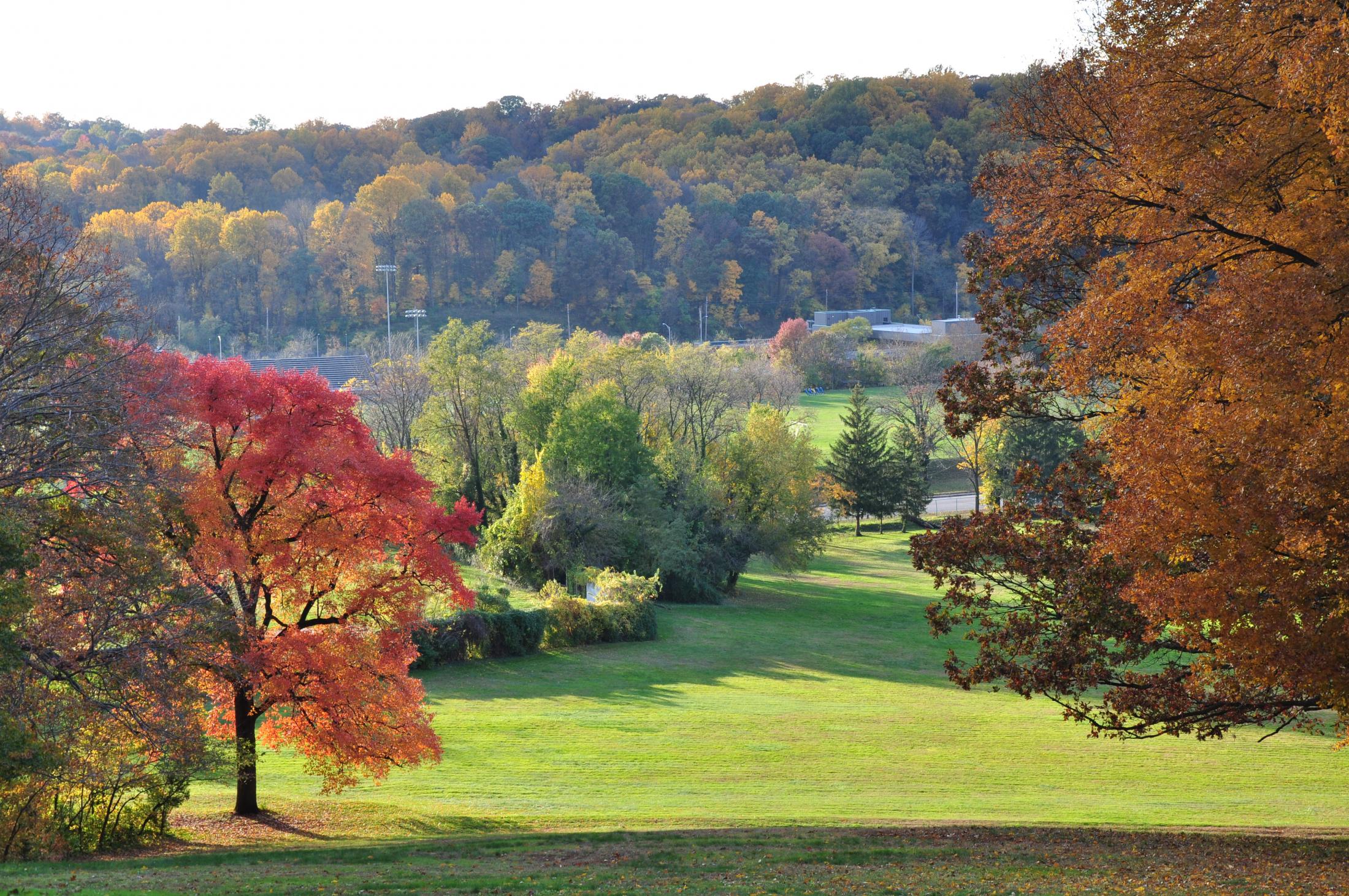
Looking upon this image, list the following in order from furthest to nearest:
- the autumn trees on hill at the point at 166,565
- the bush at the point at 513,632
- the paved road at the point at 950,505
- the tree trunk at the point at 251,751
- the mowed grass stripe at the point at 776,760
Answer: the paved road at the point at 950,505 → the bush at the point at 513,632 → the mowed grass stripe at the point at 776,760 → the tree trunk at the point at 251,751 → the autumn trees on hill at the point at 166,565

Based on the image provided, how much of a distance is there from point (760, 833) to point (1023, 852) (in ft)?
11.1

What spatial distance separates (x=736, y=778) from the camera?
67.4 feet

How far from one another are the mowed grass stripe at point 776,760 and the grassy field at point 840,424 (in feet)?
113

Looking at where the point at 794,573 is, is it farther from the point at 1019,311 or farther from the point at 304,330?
the point at 304,330

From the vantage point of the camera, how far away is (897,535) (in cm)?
6512

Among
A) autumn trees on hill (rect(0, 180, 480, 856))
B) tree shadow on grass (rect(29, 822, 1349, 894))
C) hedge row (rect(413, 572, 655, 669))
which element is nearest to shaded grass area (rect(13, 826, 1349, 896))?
tree shadow on grass (rect(29, 822, 1349, 894))

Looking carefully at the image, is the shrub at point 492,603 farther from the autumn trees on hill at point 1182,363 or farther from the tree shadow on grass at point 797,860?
the autumn trees on hill at point 1182,363

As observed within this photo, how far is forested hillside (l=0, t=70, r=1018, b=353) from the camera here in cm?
9950

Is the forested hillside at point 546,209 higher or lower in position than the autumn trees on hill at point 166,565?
higher

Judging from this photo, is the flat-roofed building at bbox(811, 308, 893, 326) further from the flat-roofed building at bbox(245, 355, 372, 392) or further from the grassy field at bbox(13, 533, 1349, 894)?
the grassy field at bbox(13, 533, 1349, 894)

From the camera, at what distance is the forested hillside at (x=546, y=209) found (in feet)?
326

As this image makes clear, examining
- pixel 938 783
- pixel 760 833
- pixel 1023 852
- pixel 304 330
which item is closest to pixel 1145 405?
pixel 1023 852

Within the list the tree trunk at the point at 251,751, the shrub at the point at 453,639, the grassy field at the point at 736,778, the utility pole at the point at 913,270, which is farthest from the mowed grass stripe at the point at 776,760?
the utility pole at the point at 913,270

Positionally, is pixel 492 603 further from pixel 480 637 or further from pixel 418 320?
pixel 418 320
